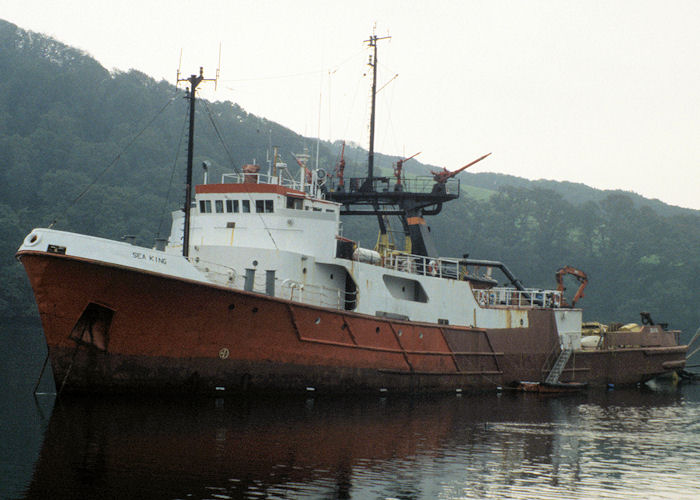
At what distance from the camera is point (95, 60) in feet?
393

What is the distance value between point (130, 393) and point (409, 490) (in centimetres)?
924

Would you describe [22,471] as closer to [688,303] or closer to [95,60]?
[688,303]

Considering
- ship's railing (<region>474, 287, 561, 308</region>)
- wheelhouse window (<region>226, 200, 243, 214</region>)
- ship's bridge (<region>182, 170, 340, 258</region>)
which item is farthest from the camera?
ship's railing (<region>474, 287, 561, 308</region>)

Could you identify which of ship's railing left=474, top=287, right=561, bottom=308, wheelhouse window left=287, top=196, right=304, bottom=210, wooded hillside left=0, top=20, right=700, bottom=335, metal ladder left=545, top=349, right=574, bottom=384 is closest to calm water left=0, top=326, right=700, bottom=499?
wheelhouse window left=287, top=196, right=304, bottom=210

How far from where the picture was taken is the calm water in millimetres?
13141

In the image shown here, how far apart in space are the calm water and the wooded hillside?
55724 millimetres

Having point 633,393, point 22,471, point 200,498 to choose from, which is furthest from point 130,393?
point 633,393

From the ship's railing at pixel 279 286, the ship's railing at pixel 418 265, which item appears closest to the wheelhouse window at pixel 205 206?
the ship's railing at pixel 279 286

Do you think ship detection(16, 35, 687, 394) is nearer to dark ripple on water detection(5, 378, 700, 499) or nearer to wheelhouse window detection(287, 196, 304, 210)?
wheelhouse window detection(287, 196, 304, 210)

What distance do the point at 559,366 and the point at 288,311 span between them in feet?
47.5

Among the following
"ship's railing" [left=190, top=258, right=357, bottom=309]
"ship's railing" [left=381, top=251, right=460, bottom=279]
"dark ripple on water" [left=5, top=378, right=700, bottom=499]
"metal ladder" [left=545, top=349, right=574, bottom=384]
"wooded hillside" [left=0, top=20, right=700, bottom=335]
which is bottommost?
"dark ripple on water" [left=5, top=378, right=700, bottom=499]

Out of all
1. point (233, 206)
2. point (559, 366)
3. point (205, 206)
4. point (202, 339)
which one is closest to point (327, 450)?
point (202, 339)

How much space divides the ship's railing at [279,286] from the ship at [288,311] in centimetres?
6

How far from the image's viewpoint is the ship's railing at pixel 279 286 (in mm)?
22734
